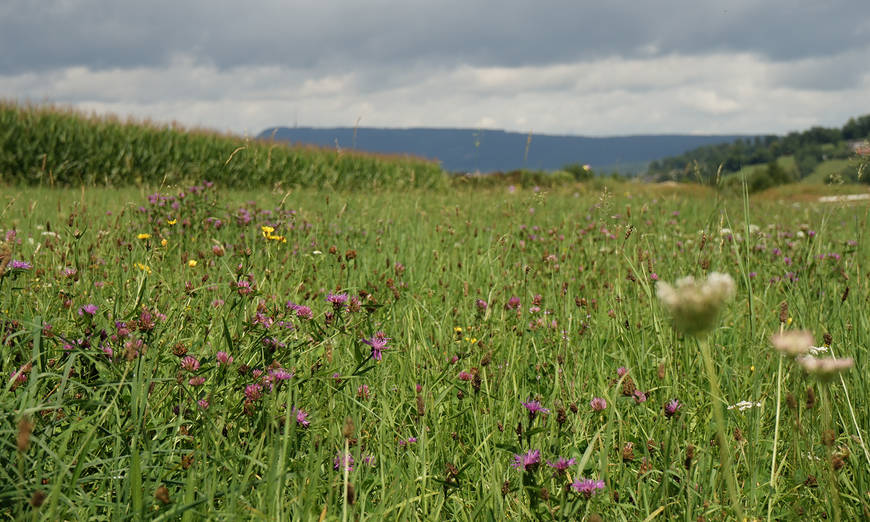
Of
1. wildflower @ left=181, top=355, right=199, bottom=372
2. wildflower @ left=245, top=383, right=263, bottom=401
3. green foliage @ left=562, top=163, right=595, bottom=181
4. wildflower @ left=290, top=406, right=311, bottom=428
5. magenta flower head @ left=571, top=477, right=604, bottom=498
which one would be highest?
green foliage @ left=562, top=163, right=595, bottom=181

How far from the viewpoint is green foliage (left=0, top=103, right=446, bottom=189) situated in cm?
1642

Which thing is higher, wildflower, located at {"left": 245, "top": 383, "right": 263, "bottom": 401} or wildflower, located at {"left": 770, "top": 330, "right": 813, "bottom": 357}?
wildflower, located at {"left": 770, "top": 330, "right": 813, "bottom": 357}

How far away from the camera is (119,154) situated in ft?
56.7

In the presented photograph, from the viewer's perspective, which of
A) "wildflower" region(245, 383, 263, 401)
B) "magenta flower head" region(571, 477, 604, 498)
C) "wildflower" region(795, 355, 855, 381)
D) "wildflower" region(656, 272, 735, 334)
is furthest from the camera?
"wildflower" region(245, 383, 263, 401)

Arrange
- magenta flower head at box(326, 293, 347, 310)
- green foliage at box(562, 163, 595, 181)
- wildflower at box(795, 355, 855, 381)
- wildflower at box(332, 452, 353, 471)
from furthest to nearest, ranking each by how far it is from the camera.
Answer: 1. green foliage at box(562, 163, 595, 181)
2. magenta flower head at box(326, 293, 347, 310)
3. wildflower at box(332, 452, 353, 471)
4. wildflower at box(795, 355, 855, 381)

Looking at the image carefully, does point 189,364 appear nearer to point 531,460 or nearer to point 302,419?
point 302,419

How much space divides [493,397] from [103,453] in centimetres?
123

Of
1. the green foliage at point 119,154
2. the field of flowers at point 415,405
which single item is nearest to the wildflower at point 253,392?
the field of flowers at point 415,405

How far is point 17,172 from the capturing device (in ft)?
53.7

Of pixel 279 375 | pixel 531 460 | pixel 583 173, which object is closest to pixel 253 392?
pixel 279 375

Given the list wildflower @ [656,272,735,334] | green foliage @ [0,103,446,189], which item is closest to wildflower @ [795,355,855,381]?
wildflower @ [656,272,735,334]

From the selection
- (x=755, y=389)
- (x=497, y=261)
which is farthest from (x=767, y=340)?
(x=497, y=261)

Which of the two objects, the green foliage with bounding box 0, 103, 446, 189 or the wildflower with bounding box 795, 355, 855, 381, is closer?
the wildflower with bounding box 795, 355, 855, 381

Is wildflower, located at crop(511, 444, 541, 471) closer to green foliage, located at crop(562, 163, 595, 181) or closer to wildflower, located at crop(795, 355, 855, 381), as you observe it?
wildflower, located at crop(795, 355, 855, 381)
